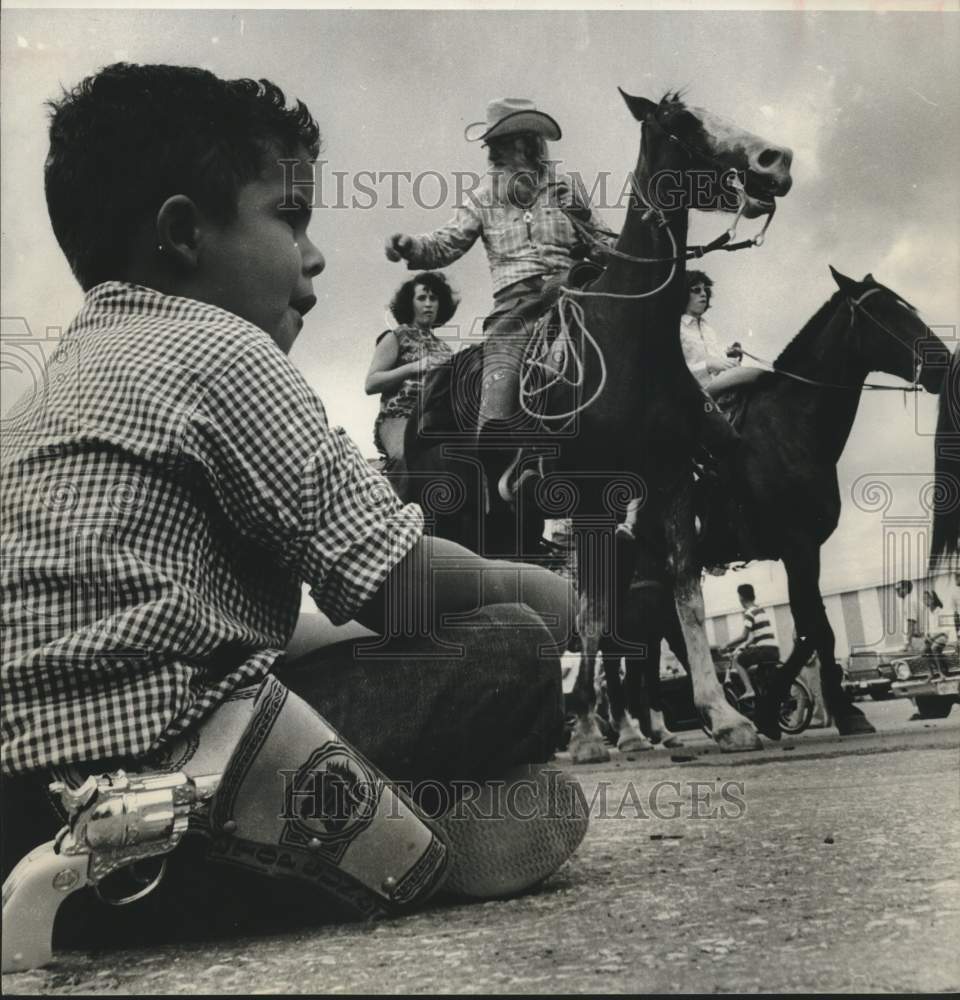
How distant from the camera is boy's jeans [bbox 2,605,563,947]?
1.29 metres

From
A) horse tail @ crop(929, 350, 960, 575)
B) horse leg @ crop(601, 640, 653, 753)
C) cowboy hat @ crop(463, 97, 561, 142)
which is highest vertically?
cowboy hat @ crop(463, 97, 561, 142)

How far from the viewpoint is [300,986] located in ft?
3.84

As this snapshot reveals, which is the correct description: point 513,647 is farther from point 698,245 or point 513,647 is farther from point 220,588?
point 698,245

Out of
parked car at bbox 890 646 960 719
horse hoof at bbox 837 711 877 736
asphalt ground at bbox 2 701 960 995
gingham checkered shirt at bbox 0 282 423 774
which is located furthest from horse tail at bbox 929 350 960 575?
gingham checkered shirt at bbox 0 282 423 774

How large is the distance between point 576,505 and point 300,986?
998 millimetres

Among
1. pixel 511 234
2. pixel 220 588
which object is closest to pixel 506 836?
pixel 220 588

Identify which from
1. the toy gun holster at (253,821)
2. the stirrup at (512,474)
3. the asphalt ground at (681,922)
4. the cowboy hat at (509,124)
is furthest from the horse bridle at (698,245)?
the toy gun holster at (253,821)

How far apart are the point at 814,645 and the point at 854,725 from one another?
0.55 ft

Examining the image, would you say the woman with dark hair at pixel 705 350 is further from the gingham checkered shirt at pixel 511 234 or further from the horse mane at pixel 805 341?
the gingham checkered shirt at pixel 511 234

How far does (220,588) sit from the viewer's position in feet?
4.14

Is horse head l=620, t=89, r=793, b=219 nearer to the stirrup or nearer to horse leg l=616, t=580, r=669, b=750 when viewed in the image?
the stirrup

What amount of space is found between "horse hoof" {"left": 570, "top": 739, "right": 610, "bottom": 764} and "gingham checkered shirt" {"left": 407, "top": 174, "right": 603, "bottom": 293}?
33.4 inches

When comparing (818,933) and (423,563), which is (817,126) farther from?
(818,933)

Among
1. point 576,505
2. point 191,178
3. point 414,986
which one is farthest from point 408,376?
point 414,986
